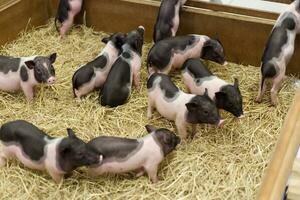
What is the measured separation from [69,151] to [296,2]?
4.55 ft

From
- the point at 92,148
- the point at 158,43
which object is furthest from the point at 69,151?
the point at 158,43

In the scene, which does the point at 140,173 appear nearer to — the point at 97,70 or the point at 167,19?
the point at 97,70

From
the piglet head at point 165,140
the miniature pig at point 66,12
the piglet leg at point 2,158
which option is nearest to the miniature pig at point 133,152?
the piglet head at point 165,140

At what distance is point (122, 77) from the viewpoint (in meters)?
2.00

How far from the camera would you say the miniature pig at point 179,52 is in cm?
212

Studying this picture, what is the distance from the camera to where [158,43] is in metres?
2.14

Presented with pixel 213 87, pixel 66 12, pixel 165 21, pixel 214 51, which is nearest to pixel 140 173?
pixel 213 87

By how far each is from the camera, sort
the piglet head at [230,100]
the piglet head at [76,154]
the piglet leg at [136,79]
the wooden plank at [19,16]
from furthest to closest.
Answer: the wooden plank at [19,16] < the piglet leg at [136,79] < the piglet head at [230,100] < the piglet head at [76,154]

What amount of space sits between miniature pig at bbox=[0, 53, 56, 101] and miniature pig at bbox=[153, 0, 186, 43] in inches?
23.9

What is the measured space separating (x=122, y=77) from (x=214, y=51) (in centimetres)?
52

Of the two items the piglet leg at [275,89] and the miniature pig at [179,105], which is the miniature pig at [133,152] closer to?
the miniature pig at [179,105]

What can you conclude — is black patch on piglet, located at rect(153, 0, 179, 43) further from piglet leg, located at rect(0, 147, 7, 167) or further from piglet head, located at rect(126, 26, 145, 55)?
piglet leg, located at rect(0, 147, 7, 167)

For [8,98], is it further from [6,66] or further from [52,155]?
[52,155]

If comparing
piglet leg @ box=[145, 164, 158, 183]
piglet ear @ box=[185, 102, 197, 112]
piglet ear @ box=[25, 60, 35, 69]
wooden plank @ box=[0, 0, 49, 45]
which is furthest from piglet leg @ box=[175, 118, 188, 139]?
wooden plank @ box=[0, 0, 49, 45]
